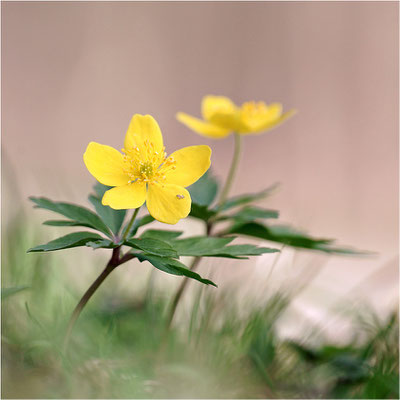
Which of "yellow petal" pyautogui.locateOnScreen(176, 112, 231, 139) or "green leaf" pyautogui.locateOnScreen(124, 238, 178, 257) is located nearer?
"green leaf" pyautogui.locateOnScreen(124, 238, 178, 257)

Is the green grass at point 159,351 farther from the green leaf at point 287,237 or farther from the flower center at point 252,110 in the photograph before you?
the flower center at point 252,110

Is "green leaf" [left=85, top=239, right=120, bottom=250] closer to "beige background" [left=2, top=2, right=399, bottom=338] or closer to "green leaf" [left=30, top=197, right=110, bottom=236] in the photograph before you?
"green leaf" [left=30, top=197, right=110, bottom=236]

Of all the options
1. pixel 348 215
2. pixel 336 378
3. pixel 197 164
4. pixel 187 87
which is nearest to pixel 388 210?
pixel 348 215

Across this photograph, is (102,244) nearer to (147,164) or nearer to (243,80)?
(147,164)

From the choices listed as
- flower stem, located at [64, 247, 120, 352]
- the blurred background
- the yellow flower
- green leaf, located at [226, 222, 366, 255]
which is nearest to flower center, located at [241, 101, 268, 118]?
the yellow flower

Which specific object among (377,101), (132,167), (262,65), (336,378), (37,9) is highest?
(37,9)

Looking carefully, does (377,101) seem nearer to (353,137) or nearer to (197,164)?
(353,137)

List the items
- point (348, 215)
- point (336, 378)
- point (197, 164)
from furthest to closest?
point (348, 215)
point (336, 378)
point (197, 164)
